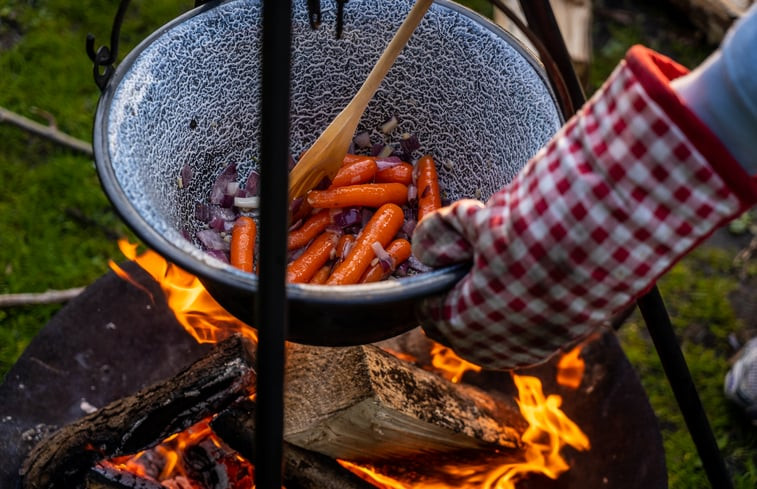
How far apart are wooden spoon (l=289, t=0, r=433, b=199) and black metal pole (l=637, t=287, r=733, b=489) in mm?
697

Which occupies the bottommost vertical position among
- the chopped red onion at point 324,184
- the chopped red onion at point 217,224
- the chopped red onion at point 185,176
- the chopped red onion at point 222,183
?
the chopped red onion at point 217,224

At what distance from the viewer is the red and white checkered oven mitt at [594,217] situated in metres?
0.96

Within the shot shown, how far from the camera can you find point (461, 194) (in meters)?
1.81

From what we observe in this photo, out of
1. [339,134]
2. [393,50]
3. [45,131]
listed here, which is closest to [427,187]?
[339,134]

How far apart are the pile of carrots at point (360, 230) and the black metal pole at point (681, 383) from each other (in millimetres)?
516

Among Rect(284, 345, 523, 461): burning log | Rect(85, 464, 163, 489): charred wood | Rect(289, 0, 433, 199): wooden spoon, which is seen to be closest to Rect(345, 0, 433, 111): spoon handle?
Rect(289, 0, 433, 199): wooden spoon

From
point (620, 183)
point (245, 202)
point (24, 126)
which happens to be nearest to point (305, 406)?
point (245, 202)

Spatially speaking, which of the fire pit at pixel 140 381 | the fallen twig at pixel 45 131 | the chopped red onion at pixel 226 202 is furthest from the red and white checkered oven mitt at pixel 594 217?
the fallen twig at pixel 45 131

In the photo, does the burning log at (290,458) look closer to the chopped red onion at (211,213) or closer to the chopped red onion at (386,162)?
the chopped red onion at (211,213)

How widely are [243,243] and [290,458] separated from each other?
0.52 meters

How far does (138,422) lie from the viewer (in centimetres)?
174

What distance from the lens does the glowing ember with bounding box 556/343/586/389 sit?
2.05 meters

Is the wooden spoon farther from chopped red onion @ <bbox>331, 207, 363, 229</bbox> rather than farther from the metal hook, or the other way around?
the metal hook

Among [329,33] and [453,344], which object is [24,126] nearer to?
[329,33]
